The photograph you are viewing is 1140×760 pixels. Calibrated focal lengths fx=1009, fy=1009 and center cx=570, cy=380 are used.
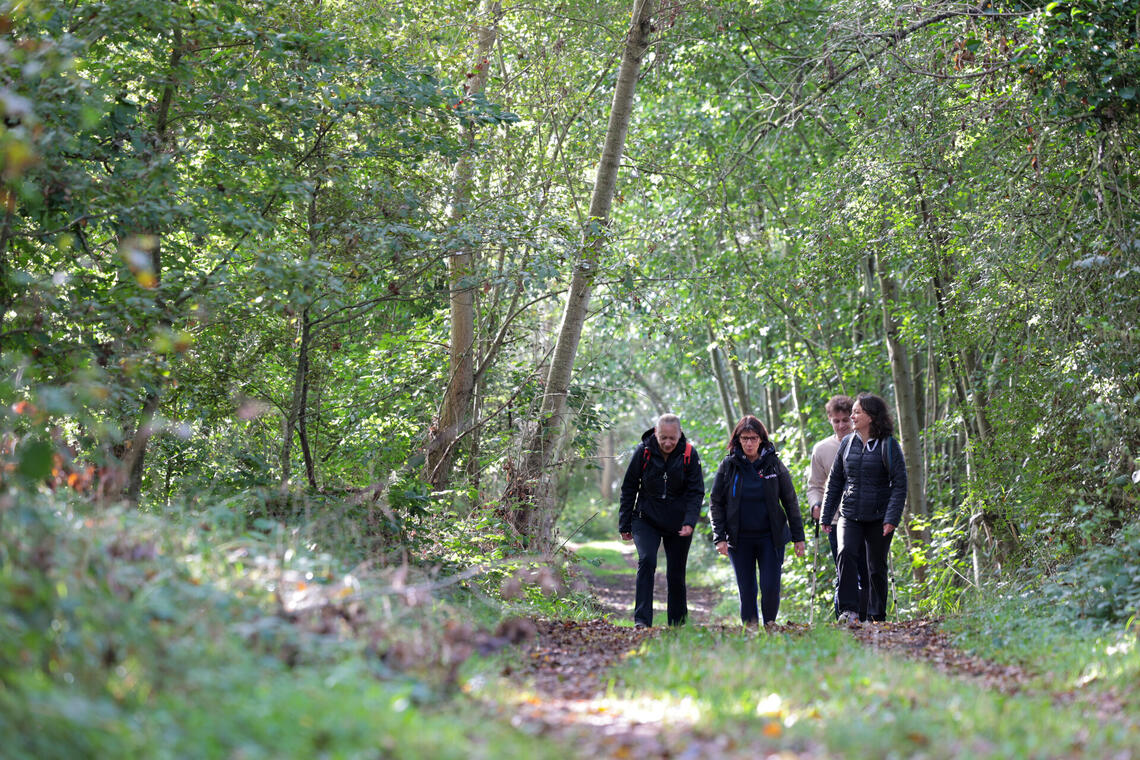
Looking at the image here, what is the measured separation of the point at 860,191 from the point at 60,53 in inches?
310

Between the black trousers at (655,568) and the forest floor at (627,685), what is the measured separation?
40 centimetres

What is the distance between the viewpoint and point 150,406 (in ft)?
26.5

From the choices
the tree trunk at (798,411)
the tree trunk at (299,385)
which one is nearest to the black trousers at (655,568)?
the tree trunk at (299,385)

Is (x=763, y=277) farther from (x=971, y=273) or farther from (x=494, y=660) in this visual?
(x=494, y=660)

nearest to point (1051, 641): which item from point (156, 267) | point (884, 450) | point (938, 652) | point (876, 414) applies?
point (938, 652)

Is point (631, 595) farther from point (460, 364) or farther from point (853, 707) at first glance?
point (853, 707)

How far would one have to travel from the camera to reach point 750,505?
8.96 metres

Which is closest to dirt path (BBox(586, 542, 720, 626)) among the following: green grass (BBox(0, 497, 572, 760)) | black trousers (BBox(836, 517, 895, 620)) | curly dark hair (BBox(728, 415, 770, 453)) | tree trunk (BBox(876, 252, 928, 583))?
tree trunk (BBox(876, 252, 928, 583))

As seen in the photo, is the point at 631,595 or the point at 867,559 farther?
the point at 631,595

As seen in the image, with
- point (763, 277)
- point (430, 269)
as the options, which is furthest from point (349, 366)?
point (763, 277)

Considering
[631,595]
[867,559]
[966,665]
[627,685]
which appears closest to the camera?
[627,685]

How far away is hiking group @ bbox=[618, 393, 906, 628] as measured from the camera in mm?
8875

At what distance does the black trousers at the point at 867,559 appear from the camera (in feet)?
29.9

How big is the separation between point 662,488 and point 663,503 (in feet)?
0.45
